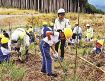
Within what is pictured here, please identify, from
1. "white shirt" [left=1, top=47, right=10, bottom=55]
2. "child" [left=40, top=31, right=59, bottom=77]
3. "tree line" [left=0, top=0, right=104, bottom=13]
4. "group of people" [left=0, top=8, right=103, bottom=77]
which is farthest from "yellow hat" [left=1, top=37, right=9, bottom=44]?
"tree line" [left=0, top=0, right=104, bottom=13]

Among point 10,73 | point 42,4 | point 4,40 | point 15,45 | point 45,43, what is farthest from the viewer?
point 42,4

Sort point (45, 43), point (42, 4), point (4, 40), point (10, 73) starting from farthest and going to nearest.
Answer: point (42, 4) < point (4, 40) < point (45, 43) < point (10, 73)

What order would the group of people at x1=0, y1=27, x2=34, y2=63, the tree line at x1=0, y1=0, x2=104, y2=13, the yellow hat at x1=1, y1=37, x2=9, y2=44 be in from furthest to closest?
the tree line at x1=0, y1=0, x2=104, y2=13, the group of people at x1=0, y1=27, x2=34, y2=63, the yellow hat at x1=1, y1=37, x2=9, y2=44

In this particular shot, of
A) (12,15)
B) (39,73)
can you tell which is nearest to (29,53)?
(39,73)

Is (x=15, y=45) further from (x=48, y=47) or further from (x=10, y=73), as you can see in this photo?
(x=10, y=73)

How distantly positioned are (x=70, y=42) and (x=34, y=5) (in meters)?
24.6

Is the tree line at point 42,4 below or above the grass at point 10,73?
above

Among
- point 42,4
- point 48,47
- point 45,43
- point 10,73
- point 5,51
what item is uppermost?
point 45,43

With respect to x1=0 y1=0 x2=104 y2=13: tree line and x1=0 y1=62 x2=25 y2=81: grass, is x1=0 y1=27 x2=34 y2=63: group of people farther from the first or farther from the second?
x1=0 y1=0 x2=104 y2=13: tree line

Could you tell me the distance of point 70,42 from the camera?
69.4 feet

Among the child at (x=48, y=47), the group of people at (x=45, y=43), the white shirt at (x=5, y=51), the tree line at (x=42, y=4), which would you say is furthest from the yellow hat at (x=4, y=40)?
the tree line at (x=42, y=4)

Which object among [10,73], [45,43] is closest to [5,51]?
[45,43]

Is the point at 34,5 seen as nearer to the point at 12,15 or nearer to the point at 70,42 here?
the point at 12,15

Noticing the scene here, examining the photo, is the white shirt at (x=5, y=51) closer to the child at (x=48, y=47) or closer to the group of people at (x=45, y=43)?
the group of people at (x=45, y=43)
